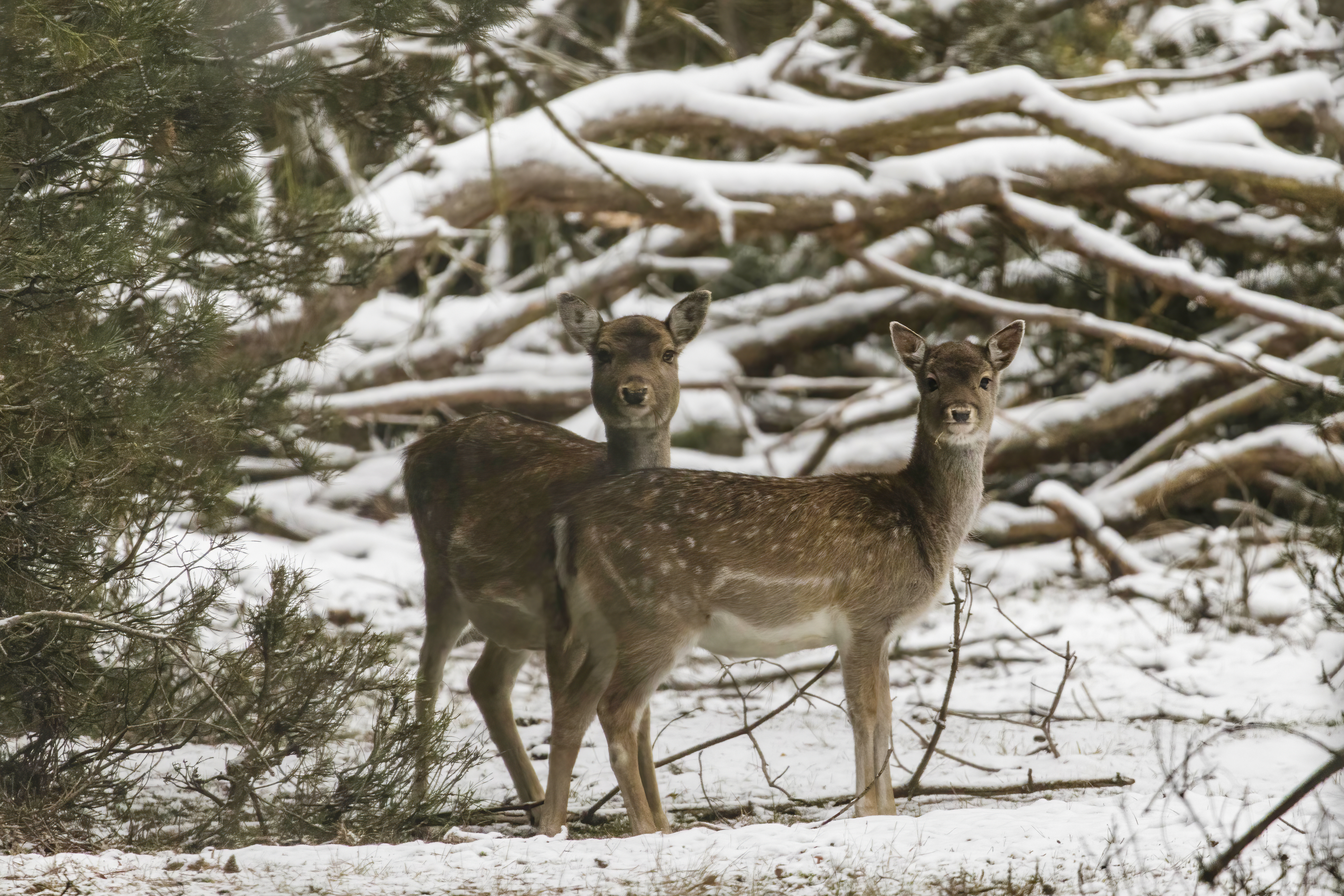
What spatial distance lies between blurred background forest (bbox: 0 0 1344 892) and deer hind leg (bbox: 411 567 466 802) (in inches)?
5.6

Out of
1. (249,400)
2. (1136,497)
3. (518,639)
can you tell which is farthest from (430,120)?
(1136,497)

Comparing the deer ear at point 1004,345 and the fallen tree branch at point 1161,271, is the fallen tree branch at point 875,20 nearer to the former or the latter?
the fallen tree branch at point 1161,271

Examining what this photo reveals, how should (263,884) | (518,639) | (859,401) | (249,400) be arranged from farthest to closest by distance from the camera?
(859,401) < (249,400) < (518,639) < (263,884)

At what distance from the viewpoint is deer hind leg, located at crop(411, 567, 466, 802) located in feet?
21.8

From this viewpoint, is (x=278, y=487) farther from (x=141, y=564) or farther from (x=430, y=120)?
(x=141, y=564)

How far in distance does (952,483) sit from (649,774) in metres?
1.85

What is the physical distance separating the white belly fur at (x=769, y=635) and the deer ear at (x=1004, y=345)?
4.75 ft

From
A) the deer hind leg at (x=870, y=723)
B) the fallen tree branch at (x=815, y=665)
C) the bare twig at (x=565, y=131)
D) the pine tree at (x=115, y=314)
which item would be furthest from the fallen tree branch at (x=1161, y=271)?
the deer hind leg at (x=870, y=723)

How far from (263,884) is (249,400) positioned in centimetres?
332

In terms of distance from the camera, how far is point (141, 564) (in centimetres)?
559

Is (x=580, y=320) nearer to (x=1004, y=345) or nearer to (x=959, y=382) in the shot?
(x=959, y=382)

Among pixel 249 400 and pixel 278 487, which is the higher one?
pixel 278 487

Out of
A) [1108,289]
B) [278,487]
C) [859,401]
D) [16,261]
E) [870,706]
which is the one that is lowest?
[870,706]

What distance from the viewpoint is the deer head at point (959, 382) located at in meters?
6.20
